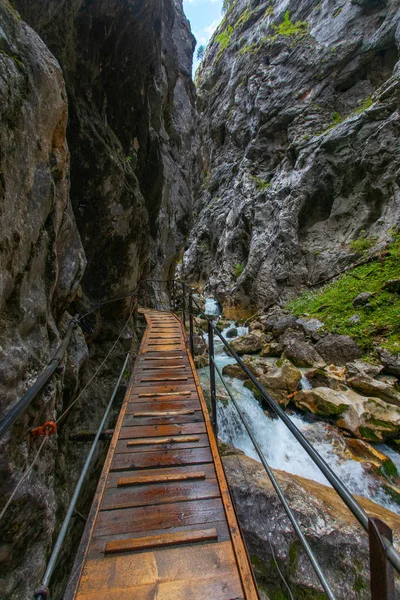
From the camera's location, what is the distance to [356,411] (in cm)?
586

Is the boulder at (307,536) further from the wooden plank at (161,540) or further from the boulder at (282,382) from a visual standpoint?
the boulder at (282,382)

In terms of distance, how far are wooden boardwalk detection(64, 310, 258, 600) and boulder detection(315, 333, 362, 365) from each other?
6886 mm

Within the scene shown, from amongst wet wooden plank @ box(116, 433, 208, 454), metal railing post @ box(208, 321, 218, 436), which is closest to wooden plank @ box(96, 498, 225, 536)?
wet wooden plank @ box(116, 433, 208, 454)

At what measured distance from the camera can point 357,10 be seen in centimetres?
→ 1641

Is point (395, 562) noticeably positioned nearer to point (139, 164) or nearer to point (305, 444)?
point (305, 444)

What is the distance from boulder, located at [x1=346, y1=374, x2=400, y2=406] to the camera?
242 inches

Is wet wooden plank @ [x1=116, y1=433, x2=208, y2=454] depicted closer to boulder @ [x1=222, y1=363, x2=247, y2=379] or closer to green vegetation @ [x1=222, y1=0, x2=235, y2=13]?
boulder @ [x1=222, y1=363, x2=247, y2=379]

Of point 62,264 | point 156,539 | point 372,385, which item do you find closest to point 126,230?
point 62,264

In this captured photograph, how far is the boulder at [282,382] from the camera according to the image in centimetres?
705

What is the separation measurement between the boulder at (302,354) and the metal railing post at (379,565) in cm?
859

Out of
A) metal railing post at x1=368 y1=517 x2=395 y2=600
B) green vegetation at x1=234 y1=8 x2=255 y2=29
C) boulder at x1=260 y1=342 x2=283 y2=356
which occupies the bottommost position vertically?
boulder at x1=260 y1=342 x2=283 y2=356

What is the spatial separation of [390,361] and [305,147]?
50.2ft

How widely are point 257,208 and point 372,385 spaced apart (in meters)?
15.7

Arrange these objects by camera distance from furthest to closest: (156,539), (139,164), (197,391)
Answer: (139,164)
(197,391)
(156,539)
